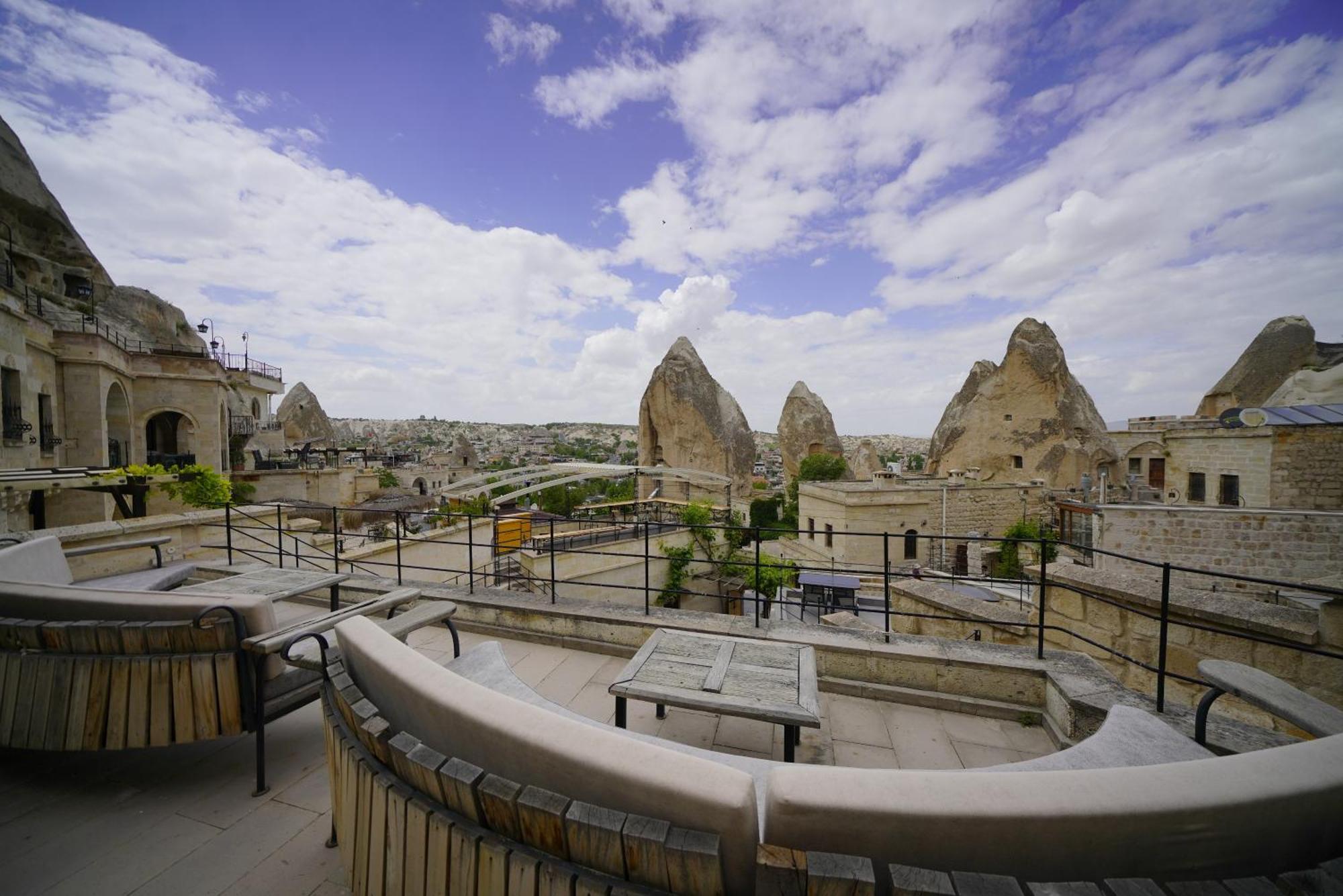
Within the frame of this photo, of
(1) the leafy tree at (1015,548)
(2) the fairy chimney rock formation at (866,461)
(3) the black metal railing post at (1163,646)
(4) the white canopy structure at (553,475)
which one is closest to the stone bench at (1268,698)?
(3) the black metal railing post at (1163,646)

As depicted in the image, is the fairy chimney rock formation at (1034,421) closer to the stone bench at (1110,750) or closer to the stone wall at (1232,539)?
the stone wall at (1232,539)

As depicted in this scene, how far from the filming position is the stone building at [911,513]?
18578 millimetres

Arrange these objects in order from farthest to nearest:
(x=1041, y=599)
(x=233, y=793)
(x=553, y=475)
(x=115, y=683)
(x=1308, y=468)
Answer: (x=553, y=475)
(x=1308, y=468)
(x=1041, y=599)
(x=233, y=793)
(x=115, y=683)

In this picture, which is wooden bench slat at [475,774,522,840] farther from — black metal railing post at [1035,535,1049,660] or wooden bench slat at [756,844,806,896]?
black metal railing post at [1035,535,1049,660]

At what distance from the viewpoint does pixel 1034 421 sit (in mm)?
27422

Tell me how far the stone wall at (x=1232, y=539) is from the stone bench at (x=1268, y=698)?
249 inches

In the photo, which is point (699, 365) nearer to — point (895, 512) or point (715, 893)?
point (895, 512)

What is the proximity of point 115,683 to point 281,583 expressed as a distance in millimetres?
1567

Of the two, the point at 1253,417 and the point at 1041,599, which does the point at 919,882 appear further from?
the point at 1253,417

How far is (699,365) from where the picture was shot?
110ft

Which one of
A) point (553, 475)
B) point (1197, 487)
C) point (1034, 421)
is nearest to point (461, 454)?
point (553, 475)

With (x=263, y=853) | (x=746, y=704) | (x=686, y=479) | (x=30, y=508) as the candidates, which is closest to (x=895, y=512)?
(x=686, y=479)

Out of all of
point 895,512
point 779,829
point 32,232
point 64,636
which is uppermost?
point 32,232

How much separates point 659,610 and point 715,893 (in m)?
3.16
